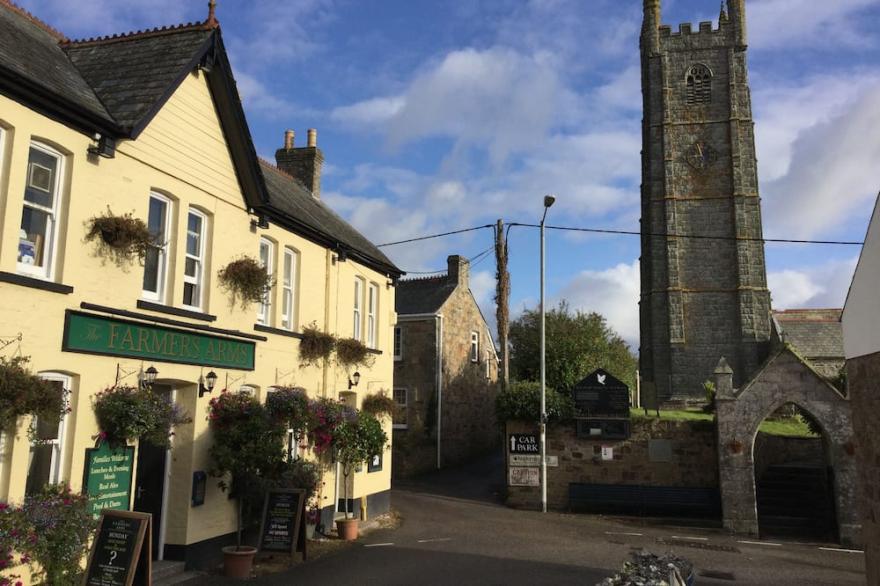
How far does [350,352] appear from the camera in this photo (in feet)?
55.2

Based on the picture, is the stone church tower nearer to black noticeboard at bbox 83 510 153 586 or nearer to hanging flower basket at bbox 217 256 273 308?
hanging flower basket at bbox 217 256 273 308

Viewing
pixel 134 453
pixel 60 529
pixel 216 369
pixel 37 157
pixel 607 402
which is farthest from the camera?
pixel 607 402

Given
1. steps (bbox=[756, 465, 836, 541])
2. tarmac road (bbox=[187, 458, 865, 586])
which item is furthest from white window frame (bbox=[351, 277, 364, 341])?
steps (bbox=[756, 465, 836, 541])

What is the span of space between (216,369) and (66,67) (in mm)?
5603

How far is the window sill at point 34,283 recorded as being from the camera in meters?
8.09

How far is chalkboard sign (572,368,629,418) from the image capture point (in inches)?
801

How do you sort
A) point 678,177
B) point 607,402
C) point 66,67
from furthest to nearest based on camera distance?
1. point 678,177
2. point 607,402
3. point 66,67

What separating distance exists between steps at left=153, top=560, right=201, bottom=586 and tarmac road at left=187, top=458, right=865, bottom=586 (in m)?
0.59

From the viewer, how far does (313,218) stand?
17000 millimetres

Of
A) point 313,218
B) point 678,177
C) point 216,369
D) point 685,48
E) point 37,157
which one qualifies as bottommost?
point 216,369

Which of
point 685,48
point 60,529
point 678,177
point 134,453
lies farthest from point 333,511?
point 685,48

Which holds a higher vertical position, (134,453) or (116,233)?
(116,233)

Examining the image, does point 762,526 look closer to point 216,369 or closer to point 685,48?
point 216,369

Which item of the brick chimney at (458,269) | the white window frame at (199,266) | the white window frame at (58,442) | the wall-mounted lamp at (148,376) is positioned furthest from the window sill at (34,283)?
the brick chimney at (458,269)
